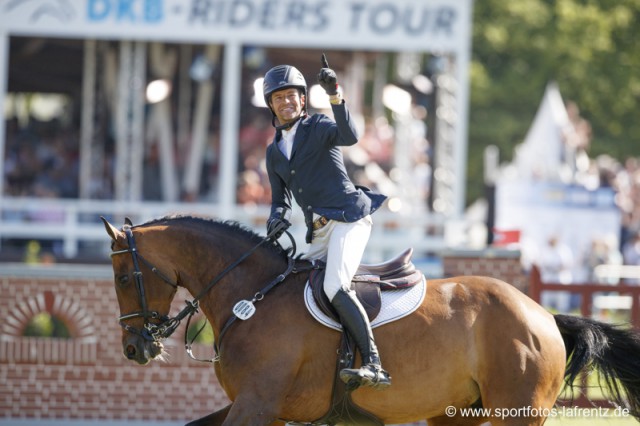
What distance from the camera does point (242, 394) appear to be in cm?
686

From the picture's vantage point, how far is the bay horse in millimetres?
7043

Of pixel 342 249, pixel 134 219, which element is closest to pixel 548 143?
pixel 134 219

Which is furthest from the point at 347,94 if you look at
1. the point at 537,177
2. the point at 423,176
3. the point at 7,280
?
the point at 7,280

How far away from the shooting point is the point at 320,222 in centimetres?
730

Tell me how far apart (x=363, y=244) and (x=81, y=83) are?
A: 19.6 metres

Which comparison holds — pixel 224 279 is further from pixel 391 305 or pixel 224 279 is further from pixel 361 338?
pixel 391 305

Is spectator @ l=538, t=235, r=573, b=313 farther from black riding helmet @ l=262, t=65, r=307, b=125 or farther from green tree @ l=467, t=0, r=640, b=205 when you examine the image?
green tree @ l=467, t=0, r=640, b=205

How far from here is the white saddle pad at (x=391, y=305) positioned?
7137 millimetres

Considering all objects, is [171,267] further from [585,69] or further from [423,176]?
[585,69]

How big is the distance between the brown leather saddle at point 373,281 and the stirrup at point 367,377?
0.40m

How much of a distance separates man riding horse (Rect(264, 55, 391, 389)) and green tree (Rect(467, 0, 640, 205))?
1161 inches

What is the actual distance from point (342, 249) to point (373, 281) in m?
0.39

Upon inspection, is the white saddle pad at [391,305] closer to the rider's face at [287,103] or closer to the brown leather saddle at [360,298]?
the brown leather saddle at [360,298]

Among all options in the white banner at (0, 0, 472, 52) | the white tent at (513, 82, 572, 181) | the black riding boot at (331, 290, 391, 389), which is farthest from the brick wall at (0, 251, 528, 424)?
the white tent at (513, 82, 572, 181)
